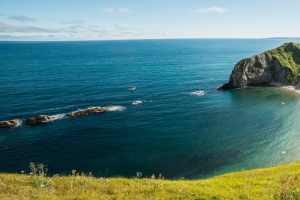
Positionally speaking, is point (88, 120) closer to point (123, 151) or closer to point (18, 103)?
point (123, 151)

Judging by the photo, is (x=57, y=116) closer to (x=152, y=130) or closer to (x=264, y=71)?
(x=152, y=130)

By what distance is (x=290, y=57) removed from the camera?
114 meters

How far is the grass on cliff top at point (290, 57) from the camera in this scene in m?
106

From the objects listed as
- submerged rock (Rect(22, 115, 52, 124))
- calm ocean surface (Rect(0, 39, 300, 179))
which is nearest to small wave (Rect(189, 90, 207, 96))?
calm ocean surface (Rect(0, 39, 300, 179))

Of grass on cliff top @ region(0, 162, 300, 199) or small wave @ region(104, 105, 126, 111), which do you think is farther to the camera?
small wave @ region(104, 105, 126, 111)

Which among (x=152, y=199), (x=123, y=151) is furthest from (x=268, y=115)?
(x=152, y=199)

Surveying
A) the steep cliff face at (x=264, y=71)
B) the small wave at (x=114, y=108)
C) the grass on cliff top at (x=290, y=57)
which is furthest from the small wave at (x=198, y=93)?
the grass on cliff top at (x=290, y=57)

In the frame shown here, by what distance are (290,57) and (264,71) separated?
17067mm

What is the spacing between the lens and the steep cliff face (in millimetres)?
104812

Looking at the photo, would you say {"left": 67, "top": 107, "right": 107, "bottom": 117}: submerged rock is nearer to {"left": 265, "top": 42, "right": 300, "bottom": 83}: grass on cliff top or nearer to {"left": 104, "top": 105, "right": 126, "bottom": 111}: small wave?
{"left": 104, "top": 105, "right": 126, "bottom": 111}: small wave

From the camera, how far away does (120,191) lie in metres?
19.6

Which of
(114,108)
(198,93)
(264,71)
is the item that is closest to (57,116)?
(114,108)

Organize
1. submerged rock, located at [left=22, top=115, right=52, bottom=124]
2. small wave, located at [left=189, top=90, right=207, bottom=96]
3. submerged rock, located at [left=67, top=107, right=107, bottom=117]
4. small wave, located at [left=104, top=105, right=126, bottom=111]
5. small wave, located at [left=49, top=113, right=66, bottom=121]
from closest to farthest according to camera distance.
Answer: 1. submerged rock, located at [left=22, top=115, right=52, bottom=124]
2. small wave, located at [left=49, top=113, right=66, bottom=121]
3. submerged rock, located at [left=67, top=107, right=107, bottom=117]
4. small wave, located at [left=104, top=105, right=126, bottom=111]
5. small wave, located at [left=189, top=90, right=207, bottom=96]

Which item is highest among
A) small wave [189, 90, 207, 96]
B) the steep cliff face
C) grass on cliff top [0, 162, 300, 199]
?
the steep cliff face
